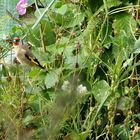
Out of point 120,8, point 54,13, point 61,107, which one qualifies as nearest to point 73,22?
point 54,13

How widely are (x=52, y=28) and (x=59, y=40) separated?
221 mm

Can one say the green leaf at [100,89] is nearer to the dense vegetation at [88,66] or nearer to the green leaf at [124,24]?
the dense vegetation at [88,66]

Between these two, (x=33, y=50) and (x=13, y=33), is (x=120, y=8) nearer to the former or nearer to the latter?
(x=33, y=50)

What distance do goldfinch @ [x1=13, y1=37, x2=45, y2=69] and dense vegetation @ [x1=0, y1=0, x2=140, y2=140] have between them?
3 cm

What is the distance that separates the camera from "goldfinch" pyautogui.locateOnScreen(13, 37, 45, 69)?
6.26ft

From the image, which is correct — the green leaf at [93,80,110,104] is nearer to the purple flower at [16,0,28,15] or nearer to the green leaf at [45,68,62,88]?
the green leaf at [45,68,62,88]

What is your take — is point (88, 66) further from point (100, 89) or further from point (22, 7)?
point (22, 7)

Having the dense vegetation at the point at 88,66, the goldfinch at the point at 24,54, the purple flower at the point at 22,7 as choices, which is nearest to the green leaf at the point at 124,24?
the dense vegetation at the point at 88,66

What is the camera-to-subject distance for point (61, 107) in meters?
0.65

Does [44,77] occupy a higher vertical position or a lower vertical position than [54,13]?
lower

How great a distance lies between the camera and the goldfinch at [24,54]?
6.26 feet

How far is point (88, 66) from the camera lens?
1.74 metres

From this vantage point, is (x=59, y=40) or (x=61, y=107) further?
(x=59, y=40)

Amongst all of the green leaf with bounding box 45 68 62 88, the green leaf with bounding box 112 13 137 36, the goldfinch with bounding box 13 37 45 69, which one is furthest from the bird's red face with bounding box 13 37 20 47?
the green leaf with bounding box 112 13 137 36
